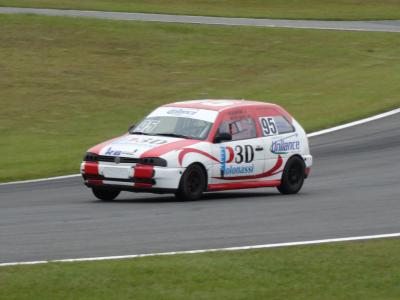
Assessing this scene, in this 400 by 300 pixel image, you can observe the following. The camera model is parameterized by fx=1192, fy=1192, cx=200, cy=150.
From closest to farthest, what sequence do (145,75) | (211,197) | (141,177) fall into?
(141,177) → (211,197) → (145,75)

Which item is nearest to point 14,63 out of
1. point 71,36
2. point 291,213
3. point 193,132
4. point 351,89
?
point 71,36

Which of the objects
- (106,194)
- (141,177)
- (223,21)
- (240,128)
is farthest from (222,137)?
(223,21)

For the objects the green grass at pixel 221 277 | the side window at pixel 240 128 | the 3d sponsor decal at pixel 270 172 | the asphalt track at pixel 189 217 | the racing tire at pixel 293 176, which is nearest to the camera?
the green grass at pixel 221 277

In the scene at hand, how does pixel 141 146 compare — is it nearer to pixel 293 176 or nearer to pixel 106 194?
pixel 106 194

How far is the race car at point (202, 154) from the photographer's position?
57.1 feet

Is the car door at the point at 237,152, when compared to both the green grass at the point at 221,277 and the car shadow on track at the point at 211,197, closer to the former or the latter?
the car shadow on track at the point at 211,197

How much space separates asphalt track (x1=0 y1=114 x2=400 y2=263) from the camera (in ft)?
43.6

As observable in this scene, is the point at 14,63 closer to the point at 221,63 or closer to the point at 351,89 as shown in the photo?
the point at 221,63

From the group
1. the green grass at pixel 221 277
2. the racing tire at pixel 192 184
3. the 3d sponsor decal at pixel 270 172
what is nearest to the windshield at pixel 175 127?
the racing tire at pixel 192 184

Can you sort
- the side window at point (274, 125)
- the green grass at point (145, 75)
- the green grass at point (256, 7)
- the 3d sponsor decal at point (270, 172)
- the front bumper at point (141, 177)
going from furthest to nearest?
1. the green grass at point (256, 7)
2. the green grass at point (145, 75)
3. the side window at point (274, 125)
4. the 3d sponsor decal at point (270, 172)
5. the front bumper at point (141, 177)

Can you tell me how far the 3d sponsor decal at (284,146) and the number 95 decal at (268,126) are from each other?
178mm

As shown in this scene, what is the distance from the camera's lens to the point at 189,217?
616 inches

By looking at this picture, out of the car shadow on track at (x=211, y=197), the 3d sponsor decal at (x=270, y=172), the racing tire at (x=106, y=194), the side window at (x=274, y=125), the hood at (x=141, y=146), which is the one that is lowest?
the car shadow on track at (x=211, y=197)

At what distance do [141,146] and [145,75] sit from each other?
18210 millimetres
